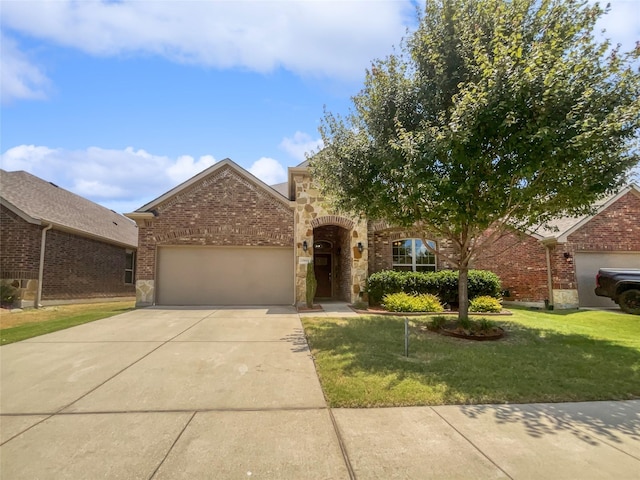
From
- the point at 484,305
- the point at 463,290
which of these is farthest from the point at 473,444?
the point at 484,305

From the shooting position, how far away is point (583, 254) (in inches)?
568

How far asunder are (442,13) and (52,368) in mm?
10397

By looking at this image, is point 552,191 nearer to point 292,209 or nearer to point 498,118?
point 498,118

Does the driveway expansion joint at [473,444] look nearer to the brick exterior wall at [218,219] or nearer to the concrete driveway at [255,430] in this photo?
the concrete driveway at [255,430]

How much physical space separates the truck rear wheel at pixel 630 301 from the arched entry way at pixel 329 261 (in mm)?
10411

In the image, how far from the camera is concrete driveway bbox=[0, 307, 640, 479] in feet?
10.4

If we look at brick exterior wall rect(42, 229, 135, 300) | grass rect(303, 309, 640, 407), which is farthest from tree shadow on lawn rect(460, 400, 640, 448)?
brick exterior wall rect(42, 229, 135, 300)

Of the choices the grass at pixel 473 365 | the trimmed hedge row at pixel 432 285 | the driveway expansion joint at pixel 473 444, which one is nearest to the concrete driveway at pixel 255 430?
the driveway expansion joint at pixel 473 444

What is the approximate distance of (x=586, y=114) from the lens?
258 inches

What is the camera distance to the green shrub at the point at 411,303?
11789mm

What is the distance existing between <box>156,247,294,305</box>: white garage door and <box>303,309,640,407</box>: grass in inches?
211

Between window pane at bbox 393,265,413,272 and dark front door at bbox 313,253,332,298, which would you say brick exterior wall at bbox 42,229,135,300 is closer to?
dark front door at bbox 313,253,332,298

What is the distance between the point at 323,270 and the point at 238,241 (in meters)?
5.59

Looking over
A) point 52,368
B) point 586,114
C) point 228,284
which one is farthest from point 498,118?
point 228,284
